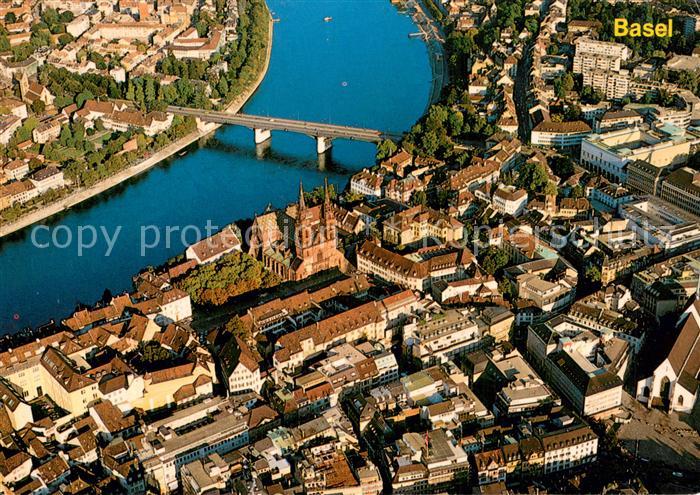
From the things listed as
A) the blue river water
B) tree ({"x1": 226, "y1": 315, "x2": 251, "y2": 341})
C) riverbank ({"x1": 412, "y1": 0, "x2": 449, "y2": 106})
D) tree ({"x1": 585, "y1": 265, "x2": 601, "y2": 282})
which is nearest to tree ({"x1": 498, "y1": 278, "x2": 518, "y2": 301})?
tree ({"x1": 585, "y1": 265, "x2": 601, "y2": 282})

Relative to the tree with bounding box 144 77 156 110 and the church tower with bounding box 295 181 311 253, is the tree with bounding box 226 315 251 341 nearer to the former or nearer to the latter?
the church tower with bounding box 295 181 311 253

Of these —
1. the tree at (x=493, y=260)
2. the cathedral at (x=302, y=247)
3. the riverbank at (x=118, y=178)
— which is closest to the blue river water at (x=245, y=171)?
the riverbank at (x=118, y=178)

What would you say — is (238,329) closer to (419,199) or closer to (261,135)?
(419,199)

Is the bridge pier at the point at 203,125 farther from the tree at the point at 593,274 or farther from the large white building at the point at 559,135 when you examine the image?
the tree at the point at 593,274

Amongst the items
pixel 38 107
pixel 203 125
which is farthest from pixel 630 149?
pixel 38 107

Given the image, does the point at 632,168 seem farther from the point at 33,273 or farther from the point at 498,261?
the point at 33,273

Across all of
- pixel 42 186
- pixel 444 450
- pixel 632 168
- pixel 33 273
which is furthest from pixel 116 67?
pixel 444 450

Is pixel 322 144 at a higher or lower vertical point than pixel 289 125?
lower
